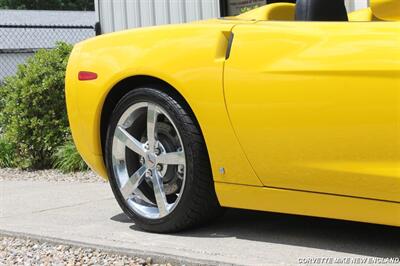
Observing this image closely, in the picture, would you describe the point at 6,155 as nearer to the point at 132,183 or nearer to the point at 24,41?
the point at 132,183

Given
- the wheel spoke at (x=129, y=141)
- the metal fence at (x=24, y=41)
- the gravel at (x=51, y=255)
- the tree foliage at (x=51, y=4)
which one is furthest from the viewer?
the tree foliage at (x=51, y=4)

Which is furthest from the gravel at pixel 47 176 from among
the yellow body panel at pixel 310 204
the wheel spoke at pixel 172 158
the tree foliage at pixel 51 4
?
the tree foliage at pixel 51 4

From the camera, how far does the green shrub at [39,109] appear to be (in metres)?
8.07

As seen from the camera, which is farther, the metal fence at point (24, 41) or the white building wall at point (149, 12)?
the metal fence at point (24, 41)

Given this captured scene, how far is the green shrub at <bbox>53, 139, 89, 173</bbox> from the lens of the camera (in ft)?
25.3

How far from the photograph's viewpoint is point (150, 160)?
4.30 m

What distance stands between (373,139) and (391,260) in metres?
0.63

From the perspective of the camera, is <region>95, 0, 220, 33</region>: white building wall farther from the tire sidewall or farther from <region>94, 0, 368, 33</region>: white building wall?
the tire sidewall

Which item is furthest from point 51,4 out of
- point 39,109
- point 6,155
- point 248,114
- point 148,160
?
point 248,114

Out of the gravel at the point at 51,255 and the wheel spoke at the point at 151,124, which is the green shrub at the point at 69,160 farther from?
the wheel spoke at the point at 151,124

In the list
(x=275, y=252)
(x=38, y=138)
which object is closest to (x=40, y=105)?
(x=38, y=138)

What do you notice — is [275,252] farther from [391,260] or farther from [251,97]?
[251,97]

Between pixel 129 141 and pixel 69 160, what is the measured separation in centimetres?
350

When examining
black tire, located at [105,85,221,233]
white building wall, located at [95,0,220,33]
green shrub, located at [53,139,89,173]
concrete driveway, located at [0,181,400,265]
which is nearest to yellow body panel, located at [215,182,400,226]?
black tire, located at [105,85,221,233]
